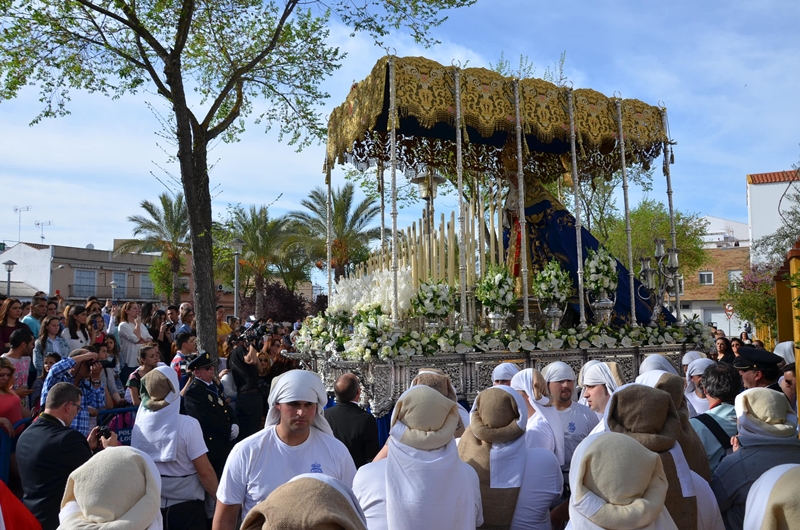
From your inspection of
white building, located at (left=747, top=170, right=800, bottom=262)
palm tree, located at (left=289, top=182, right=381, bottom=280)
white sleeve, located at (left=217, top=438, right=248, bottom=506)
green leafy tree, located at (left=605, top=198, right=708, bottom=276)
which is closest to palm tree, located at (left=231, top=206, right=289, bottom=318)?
palm tree, located at (left=289, top=182, right=381, bottom=280)

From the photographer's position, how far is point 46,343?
28.0 ft

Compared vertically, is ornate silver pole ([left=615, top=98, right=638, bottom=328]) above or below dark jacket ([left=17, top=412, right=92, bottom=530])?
above

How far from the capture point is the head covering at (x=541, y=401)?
4.98 metres

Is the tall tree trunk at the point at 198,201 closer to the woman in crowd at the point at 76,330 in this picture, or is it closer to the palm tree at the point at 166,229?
the woman in crowd at the point at 76,330

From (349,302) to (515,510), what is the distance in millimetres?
6316

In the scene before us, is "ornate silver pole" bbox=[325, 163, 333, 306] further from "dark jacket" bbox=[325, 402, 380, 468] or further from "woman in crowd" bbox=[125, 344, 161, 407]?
"dark jacket" bbox=[325, 402, 380, 468]

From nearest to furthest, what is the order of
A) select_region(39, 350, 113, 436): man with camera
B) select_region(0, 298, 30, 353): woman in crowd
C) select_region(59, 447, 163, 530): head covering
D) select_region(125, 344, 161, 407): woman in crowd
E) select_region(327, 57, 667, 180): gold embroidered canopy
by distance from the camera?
select_region(59, 447, 163, 530): head covering < select_region(39, 350, 113, 436): man with camera < select_region(125, 344, 161, 407): woman in crowd < select_region(0, 298, 30, 353): woman in crowd < select_region(327, 57, 667, 180): gold embroidered canopy

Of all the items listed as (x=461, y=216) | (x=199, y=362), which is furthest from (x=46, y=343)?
(x=461, y=216)

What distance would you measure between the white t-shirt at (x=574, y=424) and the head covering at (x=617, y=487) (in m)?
2.28

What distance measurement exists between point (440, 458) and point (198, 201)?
9.32 m

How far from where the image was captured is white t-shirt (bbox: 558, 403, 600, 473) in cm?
502

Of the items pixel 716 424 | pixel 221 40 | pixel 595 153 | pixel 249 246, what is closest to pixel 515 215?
pixel 595 153

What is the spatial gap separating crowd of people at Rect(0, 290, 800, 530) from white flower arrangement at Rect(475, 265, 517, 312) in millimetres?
3675

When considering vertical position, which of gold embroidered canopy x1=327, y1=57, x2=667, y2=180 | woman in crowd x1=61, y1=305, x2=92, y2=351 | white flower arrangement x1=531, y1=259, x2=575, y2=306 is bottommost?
woman in crowd x1=61, y1=305, x2=92, y2=351
